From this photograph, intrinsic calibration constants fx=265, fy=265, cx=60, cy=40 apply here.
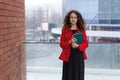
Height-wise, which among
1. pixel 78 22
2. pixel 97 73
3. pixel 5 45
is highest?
pixel 78 22

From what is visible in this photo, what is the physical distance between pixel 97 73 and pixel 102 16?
4.16 feet

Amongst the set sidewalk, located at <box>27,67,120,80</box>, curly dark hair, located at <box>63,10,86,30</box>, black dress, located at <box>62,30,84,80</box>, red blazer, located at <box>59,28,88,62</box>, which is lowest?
sidewalk, located at <box>27,67,120,80</box>

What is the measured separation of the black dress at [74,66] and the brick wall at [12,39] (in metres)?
0.68

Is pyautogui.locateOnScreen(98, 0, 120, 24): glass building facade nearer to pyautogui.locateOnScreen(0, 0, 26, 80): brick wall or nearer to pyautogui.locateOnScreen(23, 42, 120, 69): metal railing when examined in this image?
pyautogui.locateOnScreen(23, 42, 120, 69): metal railing

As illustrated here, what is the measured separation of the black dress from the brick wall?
0.68 m

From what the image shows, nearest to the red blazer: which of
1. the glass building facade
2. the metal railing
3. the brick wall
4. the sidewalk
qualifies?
the brick wall

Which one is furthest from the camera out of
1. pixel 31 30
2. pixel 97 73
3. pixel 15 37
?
pixel 31 30

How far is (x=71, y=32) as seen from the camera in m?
2.93

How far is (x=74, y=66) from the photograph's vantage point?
296 cm

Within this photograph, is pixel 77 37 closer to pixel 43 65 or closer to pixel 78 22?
pixel 78 22

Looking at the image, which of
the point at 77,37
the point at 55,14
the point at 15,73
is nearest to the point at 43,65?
the point at 15,73

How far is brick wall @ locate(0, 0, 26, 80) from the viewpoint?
283cm

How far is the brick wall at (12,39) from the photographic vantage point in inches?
111

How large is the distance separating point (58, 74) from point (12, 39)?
106 centimetres
